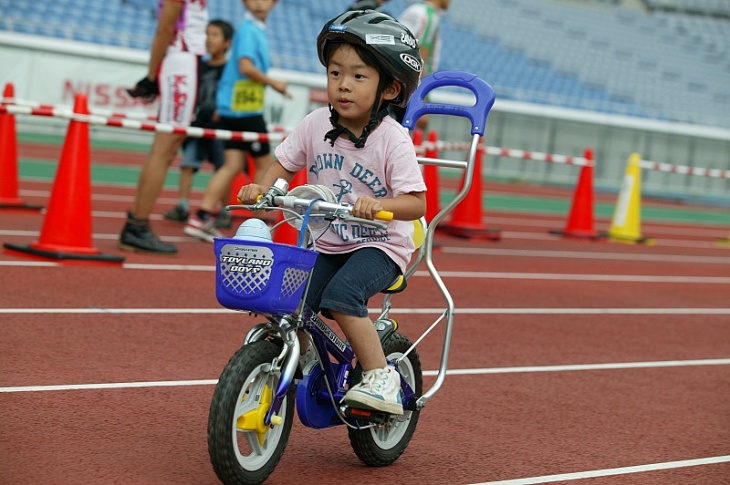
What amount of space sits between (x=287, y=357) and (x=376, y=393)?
0.40 meters

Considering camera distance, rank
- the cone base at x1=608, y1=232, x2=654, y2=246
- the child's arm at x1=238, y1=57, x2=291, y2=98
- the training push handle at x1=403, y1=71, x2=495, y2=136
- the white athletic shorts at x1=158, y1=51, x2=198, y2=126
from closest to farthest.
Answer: the training push handle at x1=403, y1=71, x2=495, y2=136, the white athletic shorts at x1=158, y1=51, x2=198, y2=126, the child's arm at x1=238, y1=57, x2=291, y2=98, the cone base at x1=608, y1=232, x2=654, y2=246

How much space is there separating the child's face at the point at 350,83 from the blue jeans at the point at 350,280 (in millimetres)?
543

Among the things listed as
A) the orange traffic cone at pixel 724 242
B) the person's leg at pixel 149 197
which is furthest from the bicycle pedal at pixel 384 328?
the orange traffic cone at pixel 724 242

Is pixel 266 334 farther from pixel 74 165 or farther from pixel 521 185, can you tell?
pixel 521 185

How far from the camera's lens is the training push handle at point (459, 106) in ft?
14.9

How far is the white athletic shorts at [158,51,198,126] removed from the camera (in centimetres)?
891

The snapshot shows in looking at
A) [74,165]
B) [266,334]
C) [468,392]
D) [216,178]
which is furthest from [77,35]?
[266,334]

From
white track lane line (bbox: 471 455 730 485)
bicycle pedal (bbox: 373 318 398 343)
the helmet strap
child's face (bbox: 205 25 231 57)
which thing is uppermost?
child's face (bbox: 205 25 231 57)

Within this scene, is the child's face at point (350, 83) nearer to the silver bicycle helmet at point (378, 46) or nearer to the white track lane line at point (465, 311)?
the silver bicycle helmet at point (378, 46)

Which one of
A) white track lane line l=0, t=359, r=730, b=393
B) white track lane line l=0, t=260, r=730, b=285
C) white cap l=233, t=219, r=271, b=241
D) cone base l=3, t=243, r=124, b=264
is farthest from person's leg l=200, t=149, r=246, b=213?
white cap l=233, t=219, r=271, b=241

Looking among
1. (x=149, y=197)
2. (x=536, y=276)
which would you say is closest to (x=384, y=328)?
(x=149, y=197)

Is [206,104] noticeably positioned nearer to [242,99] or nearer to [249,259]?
[242,99]

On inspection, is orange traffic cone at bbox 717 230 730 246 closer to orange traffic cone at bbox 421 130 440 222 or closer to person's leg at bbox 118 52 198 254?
orange traffic cone at bbox 421 130 440 222

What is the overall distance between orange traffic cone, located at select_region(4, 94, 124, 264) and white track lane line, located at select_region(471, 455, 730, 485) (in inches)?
193
